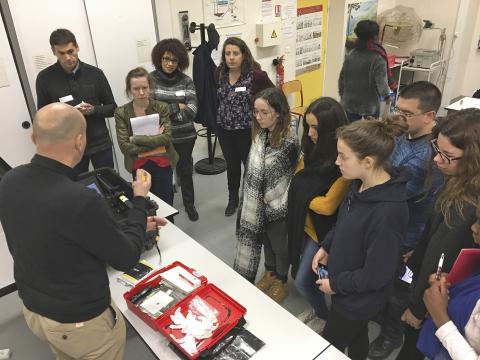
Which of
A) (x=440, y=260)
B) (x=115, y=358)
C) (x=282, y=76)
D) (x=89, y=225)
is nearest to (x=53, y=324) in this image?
(x=115, y=358)

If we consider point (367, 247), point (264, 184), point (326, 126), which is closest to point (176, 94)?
point (264, 184)

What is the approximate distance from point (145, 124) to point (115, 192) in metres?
0.75

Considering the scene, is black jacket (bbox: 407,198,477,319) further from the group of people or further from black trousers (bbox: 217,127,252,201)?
black trousers (bbox: 217,127,252,201)

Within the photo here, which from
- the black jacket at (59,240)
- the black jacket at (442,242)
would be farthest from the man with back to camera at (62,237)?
the black jacket at (442,242)

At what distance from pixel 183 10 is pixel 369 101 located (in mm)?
2058

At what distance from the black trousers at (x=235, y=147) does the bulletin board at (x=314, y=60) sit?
2.53 m

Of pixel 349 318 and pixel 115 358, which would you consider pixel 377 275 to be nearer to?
pixel 349 318

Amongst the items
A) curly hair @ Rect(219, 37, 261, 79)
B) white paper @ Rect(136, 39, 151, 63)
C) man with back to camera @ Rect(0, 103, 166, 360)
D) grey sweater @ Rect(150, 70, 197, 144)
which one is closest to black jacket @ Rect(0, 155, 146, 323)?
man with back to camera @ Rect(0, 103, 166, 360)

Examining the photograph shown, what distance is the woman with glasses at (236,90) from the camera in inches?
114

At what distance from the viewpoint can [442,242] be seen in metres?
1.34

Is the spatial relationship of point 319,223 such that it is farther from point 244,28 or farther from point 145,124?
point 244,28

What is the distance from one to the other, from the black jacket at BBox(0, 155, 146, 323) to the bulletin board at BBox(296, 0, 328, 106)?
449cm

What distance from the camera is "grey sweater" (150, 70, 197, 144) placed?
2906mm

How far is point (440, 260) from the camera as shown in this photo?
1.33 metres
